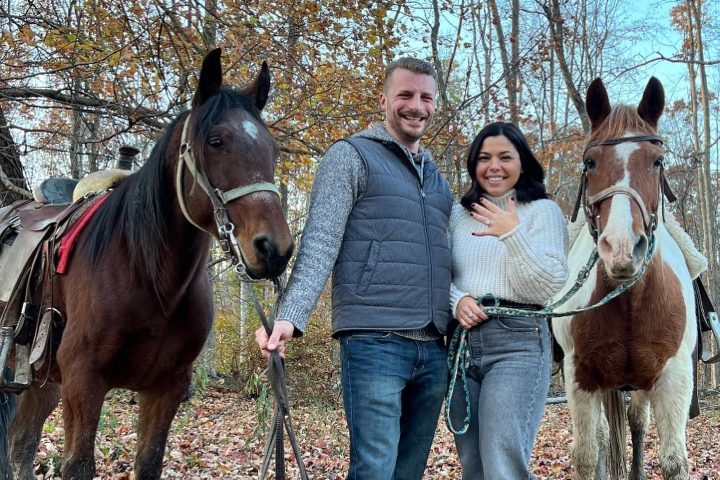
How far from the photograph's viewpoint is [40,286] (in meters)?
3.16

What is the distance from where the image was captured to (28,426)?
389 centimetres

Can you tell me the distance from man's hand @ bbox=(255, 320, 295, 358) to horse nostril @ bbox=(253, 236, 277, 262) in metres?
0.23

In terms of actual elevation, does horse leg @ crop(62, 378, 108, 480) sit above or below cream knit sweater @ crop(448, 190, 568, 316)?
below

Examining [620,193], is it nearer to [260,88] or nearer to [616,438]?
[260,88]

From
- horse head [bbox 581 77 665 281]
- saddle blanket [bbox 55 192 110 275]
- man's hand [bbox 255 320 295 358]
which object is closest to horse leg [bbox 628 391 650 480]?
horse head [bbox 581 77 665 281]

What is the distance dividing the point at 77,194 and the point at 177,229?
4.03 ft

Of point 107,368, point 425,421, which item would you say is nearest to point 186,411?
point 107,368

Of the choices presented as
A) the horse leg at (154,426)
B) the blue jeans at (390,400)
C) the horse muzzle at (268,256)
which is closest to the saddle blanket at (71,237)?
the horse leg at (154,426)

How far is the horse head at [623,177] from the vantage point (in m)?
2.42

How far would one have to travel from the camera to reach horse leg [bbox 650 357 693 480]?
2959mm

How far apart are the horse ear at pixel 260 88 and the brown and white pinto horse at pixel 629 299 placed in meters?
1.57

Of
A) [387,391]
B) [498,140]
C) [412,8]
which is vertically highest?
[412,8]

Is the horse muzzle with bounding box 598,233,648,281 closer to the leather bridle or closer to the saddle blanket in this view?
the leather bridle

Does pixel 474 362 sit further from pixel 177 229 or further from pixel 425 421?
pixel 177 229
